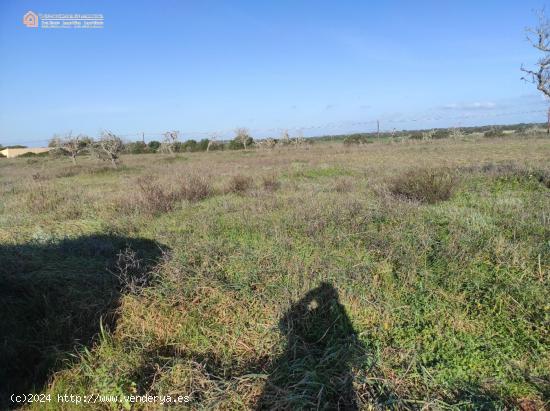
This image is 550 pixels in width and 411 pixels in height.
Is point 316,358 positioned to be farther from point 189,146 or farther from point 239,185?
point 189,146

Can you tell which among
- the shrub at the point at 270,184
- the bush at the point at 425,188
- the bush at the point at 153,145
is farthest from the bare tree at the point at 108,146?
the bush at the point at 153,145

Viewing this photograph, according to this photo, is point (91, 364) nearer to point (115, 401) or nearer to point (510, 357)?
point (115, 401)

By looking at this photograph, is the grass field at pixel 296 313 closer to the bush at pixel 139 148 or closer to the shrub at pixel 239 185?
the shrub at pixel 239 185

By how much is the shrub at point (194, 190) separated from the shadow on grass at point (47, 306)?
4555 millimetres

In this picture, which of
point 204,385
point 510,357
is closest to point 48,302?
point 204,385

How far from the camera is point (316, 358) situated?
311 centimetres

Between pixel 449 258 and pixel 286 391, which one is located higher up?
pixel 449 258

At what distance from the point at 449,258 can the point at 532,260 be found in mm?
894

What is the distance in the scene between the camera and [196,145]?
5341 cm

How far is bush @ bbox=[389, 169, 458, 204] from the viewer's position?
795 centimetres

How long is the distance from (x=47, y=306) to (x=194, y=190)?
20.4ft

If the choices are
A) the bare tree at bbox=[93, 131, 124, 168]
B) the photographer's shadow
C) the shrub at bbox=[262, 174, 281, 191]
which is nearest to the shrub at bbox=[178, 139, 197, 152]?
the bare tree at bbox=[93, 131, 124, 168]

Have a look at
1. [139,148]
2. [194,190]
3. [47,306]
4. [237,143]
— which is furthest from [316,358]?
[139,148]

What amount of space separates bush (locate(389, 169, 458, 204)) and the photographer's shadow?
4.76 m
